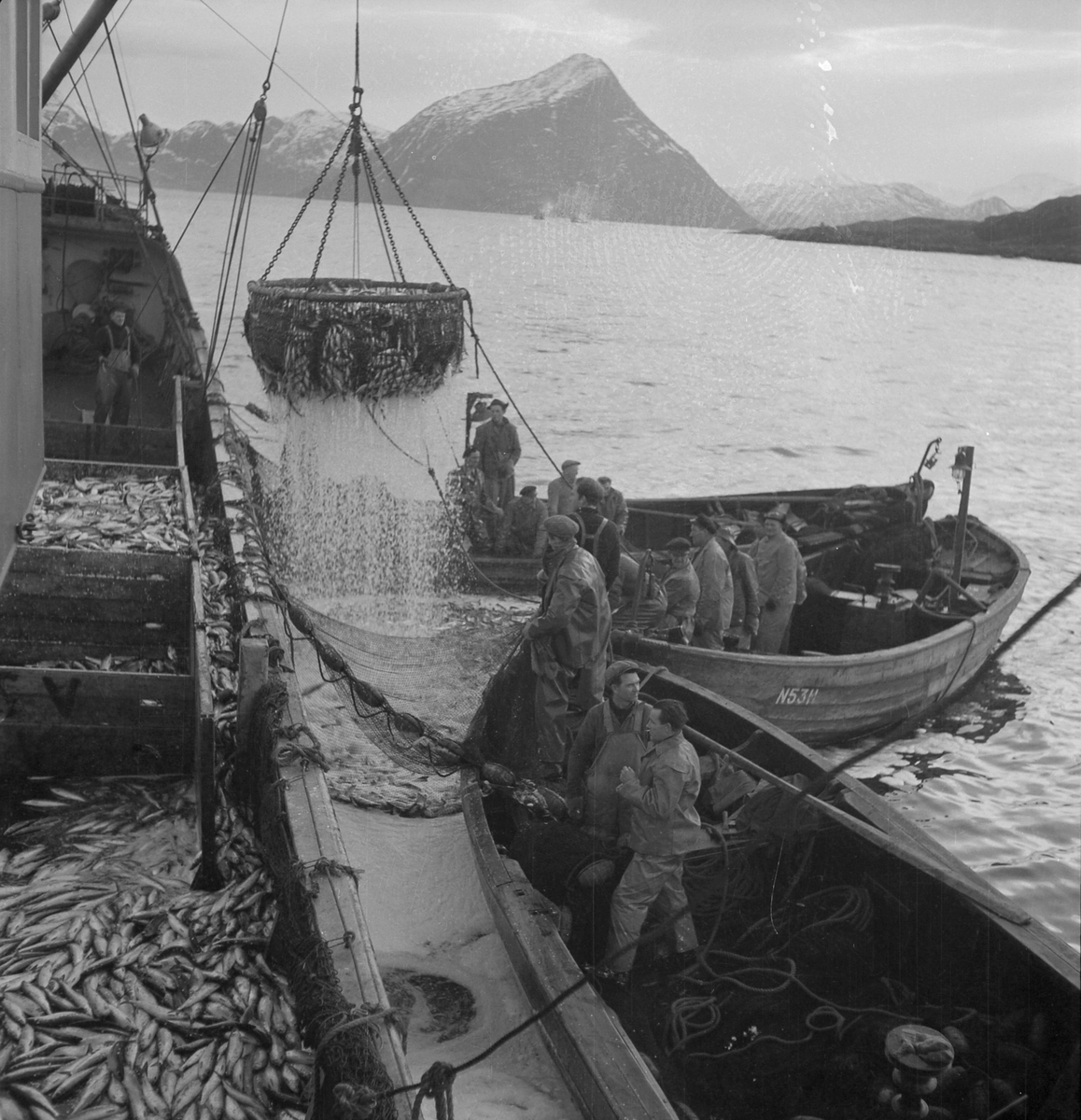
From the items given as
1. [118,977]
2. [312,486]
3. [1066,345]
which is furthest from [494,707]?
[1066,345]

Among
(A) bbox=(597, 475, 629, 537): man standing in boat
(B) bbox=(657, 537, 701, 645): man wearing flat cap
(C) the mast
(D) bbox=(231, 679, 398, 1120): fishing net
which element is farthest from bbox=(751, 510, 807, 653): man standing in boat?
(C) the mast

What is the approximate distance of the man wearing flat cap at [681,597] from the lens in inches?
439

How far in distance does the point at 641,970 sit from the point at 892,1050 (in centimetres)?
177

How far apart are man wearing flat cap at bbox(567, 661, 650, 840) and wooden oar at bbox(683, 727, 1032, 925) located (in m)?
0.84

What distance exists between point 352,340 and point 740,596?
4.90 m

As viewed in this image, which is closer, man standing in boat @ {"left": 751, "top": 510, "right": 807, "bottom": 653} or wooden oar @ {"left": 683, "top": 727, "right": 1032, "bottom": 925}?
wooden oar @ {"left": 683, "top": 727, "right": 1032, "bottom": 925}

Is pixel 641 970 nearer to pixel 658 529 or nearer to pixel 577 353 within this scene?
pixel 658 529

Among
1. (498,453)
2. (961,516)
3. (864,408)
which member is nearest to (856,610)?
(961,516)

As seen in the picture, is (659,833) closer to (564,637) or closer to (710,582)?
(564,637)

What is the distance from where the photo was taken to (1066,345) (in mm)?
82938

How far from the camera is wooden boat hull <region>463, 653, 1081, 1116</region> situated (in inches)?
221

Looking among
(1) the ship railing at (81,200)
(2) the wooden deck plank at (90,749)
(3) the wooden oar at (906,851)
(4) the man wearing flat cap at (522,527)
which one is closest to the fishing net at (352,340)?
(4) the man wearing flat cap at (522,527)

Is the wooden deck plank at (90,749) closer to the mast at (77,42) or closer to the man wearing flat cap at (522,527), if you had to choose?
the man wearing flat cap at (522,527)

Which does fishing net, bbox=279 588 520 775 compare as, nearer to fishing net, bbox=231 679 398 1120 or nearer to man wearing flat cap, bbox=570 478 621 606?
fishing net, bbox=231 679 398 1120
